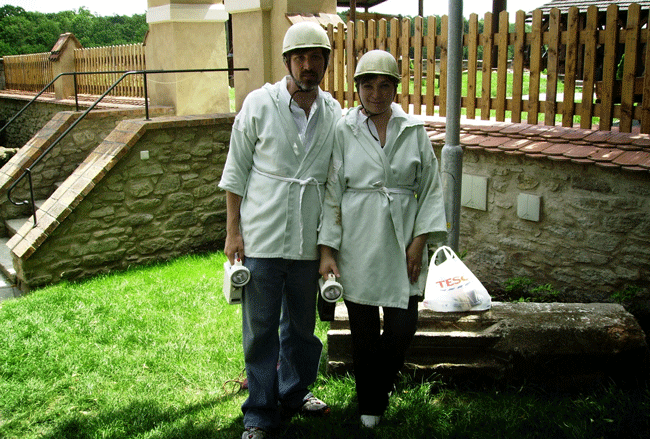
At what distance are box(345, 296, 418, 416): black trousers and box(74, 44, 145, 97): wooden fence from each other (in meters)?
9.14

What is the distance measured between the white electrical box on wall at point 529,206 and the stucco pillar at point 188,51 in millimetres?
5258

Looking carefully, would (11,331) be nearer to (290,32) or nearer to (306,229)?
(306,229)

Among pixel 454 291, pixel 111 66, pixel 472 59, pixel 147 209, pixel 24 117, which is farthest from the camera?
pixel 24 117

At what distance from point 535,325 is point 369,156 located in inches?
56.7

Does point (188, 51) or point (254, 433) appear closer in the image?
point (254, 433)

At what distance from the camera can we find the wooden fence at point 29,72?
16.1 m

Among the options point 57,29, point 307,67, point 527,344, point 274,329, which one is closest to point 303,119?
point 307,67

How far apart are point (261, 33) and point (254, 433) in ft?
18.2

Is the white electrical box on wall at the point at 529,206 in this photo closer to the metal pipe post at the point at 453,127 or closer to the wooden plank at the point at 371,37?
the metal pipe post at the point at 453,127

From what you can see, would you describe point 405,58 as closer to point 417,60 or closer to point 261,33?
point 417,60

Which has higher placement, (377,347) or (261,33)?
(261,33)

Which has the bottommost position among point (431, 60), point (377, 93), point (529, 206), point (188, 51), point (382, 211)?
point (529, 206)

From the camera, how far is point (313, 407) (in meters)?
3.40

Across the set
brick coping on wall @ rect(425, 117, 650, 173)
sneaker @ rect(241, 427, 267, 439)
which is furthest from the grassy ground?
brick coping on wall @ rect(425, 117, 650, 173)
